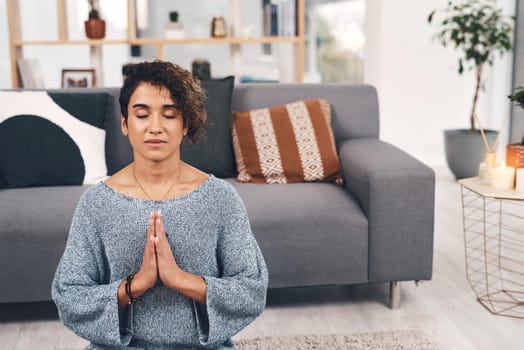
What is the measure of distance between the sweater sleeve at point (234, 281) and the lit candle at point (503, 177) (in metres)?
1.34

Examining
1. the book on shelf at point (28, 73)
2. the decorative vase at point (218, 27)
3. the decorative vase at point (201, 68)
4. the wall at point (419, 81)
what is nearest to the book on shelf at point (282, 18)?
the decorative vase at point (218, 27)

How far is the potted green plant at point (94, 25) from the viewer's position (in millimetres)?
4344

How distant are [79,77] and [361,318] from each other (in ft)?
8.57

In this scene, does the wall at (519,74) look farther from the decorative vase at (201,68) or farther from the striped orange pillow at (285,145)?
the striped orange pillow at (285,145)

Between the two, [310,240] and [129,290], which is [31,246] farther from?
[129,290]

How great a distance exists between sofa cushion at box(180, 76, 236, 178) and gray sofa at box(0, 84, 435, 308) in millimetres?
332

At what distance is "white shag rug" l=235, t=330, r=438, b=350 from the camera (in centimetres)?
228

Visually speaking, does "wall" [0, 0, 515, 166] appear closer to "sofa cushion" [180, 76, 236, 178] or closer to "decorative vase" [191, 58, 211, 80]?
"decorative vase" [191, 58, 211, 80]

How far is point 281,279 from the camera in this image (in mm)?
2510

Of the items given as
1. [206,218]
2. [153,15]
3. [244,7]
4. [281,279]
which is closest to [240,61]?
[244,7]

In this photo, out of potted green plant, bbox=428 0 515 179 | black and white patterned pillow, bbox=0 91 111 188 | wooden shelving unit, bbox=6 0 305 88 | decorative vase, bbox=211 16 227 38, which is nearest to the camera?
black and white patterned pillow, bbox=0 91 111 188

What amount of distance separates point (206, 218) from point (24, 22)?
3715 mm

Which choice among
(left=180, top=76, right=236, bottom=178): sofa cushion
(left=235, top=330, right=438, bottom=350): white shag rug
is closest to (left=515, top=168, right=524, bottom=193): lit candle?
(left=235, top=330, right=438, bottom=350): white shag rug

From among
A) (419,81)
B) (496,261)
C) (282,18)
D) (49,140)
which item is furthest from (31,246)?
(419,81)
